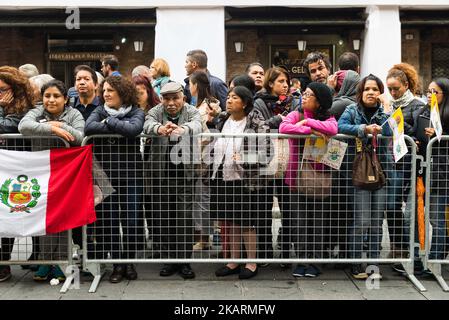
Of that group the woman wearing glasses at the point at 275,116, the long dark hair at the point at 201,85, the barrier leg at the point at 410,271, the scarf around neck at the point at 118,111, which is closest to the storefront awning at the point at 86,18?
the long dark hair at the point at 201,85

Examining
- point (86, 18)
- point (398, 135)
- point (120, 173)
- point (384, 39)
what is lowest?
point (120, 173)

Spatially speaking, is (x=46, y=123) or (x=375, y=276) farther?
(x=375, y=276)

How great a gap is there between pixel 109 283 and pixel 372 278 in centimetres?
261

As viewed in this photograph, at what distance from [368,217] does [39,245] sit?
3311 millimetres

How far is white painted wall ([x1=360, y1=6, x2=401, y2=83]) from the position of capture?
A: 1359 centimetres

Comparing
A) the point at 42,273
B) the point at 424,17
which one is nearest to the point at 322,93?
the point at 42,273

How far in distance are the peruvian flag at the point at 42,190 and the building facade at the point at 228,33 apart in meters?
8.15

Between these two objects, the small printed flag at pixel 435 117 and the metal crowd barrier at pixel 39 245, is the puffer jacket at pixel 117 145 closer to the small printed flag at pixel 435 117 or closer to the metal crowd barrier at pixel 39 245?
the metal crowd barrier at pixel 39 245

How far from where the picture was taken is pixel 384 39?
13664 mm

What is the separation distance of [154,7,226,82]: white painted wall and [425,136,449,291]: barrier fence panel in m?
8.35

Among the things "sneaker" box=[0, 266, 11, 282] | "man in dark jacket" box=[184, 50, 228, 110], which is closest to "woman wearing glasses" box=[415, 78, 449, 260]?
"man in dark jacket" box=[184, 50, 228, 110]

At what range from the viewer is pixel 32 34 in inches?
643

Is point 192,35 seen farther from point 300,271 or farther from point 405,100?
point 300,271

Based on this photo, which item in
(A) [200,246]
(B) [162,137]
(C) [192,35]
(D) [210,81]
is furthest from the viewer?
(C) [192,35]
